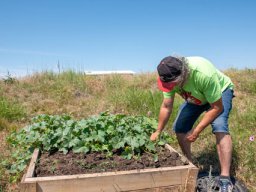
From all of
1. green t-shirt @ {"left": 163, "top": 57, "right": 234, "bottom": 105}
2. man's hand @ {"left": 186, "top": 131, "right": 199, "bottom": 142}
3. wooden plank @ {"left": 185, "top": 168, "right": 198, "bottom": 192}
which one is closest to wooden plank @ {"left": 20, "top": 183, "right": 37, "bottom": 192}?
wooden plank @ {"left": 185, "top": 168, "right": 198, "bottom": 192}

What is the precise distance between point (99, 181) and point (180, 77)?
3.80ft

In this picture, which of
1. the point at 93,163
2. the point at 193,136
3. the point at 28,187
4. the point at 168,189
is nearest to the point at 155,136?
the point at 193,136

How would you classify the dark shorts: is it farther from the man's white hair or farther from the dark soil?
the man's white hair

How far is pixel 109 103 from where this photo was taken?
20.9 ft

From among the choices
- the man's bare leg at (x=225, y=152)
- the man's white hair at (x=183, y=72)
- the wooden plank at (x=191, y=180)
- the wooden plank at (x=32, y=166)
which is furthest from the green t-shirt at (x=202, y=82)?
the wooden plank at (x=32, y=166)

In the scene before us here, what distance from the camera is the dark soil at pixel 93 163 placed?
9.45 feet

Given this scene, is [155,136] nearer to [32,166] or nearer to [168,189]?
[168,189]

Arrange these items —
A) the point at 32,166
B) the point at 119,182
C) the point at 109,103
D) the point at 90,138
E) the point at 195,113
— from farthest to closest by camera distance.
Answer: the point at 109,103, the point at 195,113, the point at 90,138, the point at 32,166, the point at 119,182

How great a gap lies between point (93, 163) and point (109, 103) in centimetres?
341

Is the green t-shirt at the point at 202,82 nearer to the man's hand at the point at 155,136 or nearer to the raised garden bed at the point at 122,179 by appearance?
the man's hand at the point at 155,136

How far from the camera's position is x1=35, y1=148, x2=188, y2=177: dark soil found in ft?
9.45

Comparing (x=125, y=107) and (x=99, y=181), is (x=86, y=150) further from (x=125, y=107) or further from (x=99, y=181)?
(x=125, y=107)

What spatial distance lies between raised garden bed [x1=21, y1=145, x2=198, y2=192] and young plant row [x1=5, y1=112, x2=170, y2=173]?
22 cm

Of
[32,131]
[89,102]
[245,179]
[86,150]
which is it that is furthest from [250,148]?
[89,102]
